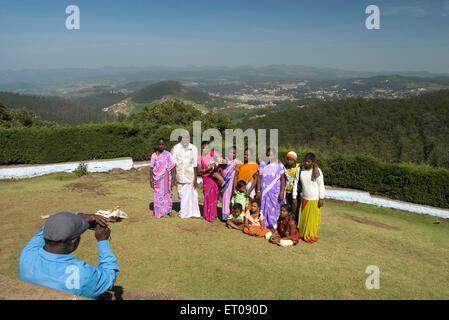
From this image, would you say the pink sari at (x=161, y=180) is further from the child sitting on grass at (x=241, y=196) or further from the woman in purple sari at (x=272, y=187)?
the woman in purple sari at (x=272, y=187)

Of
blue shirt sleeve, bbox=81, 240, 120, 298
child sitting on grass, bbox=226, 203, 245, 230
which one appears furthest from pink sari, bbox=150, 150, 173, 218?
blue shirt sleeve, bbox=81, 240, 120, 298

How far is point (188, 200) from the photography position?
784 centimetres

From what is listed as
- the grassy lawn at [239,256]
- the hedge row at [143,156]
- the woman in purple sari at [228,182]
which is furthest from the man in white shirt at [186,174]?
the hedge row at [143,156]

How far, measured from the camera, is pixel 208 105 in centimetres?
18100

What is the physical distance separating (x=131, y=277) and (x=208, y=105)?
180 metres

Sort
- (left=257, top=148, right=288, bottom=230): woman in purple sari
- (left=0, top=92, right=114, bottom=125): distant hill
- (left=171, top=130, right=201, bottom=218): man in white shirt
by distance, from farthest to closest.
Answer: (left=0, top=92, right=114, bottom=125): distant hill, (left=171, top=130, right=201, bottom=218): man in white shirt, (left=257, top=148, right=288, bottom=230): woman in purple sari

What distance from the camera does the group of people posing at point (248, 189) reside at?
21.9 ft

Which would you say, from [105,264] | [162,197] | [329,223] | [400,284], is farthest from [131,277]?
[329,223]

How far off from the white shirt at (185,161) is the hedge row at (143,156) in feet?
23.3

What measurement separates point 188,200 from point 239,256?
2.67m

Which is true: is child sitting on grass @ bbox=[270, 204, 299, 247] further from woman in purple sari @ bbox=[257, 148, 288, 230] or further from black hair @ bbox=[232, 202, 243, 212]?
black hair @ bbox=[232, 202, 243, 212]

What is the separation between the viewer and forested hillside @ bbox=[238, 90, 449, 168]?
100.0ft

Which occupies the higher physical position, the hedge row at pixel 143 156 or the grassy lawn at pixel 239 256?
the hedge row at pixel 143 156

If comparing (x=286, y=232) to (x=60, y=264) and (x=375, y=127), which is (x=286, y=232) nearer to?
(x=60, y=264)
